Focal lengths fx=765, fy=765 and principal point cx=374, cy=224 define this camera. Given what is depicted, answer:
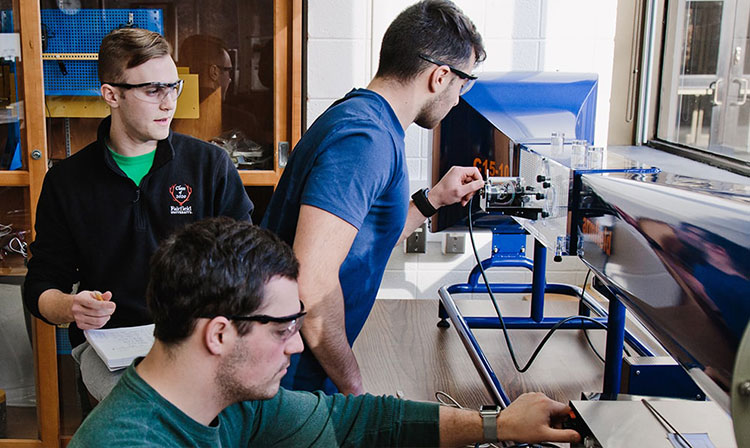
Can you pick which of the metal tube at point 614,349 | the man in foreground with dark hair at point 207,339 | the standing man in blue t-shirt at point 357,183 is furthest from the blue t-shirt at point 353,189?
the metal tube at point 614,349

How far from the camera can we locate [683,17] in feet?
10.4

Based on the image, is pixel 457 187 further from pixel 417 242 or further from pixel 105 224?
pixel 417 242

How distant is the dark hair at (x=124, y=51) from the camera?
1884mm

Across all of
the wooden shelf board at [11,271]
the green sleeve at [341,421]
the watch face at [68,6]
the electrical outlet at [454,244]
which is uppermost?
the watch face at [68,6]

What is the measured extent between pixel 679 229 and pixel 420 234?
1976mm

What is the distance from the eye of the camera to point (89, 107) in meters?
2.67

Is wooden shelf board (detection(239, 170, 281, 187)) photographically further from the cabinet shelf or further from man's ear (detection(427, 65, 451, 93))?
man's ear (detection(427, 65, 451, 93))

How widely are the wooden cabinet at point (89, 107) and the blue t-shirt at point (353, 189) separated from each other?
1.25 m

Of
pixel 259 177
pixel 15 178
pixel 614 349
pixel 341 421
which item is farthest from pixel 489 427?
pixel 15 178

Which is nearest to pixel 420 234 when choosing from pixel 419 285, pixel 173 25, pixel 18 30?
pixel 419 285

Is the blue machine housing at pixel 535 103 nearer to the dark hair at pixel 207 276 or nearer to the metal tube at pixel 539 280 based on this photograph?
the metal tube at pixel 539 280

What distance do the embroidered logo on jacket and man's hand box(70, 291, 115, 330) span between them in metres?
0.37

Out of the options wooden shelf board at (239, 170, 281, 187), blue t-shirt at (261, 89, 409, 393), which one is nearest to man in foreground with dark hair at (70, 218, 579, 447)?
blue t-shirt at (261, 89, 409, 393)

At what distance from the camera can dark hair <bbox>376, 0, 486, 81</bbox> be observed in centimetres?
147
